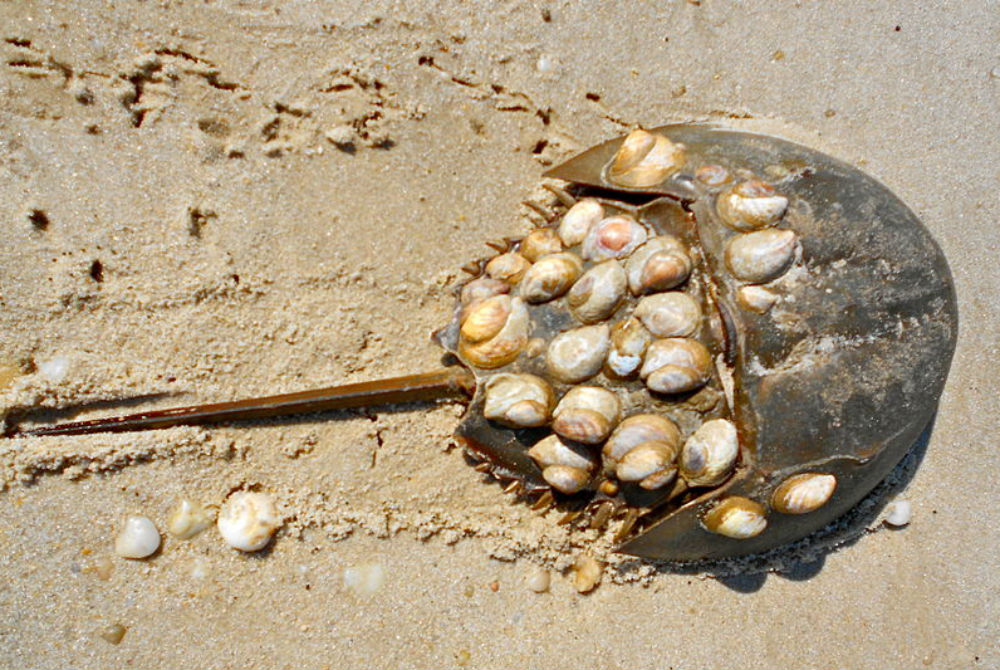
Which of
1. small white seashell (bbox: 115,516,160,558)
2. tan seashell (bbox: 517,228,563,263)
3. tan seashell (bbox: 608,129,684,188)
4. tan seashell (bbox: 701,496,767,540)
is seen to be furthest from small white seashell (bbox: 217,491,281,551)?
tan seashell (bbox: 608,129,684,188)

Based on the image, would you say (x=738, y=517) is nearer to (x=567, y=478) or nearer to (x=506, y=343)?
(x=567, y=478)

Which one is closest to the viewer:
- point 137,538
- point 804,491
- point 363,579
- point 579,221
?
point 804,491

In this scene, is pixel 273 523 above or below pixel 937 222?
below

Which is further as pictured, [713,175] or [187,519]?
[187,519]

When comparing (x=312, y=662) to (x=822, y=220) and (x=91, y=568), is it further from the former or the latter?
(x=822, y=220)

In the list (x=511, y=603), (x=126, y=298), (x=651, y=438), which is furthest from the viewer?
(x=511, y=603)

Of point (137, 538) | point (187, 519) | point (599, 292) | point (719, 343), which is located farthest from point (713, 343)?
point (137, 538)

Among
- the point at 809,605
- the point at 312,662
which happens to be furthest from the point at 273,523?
the point at 809,605
